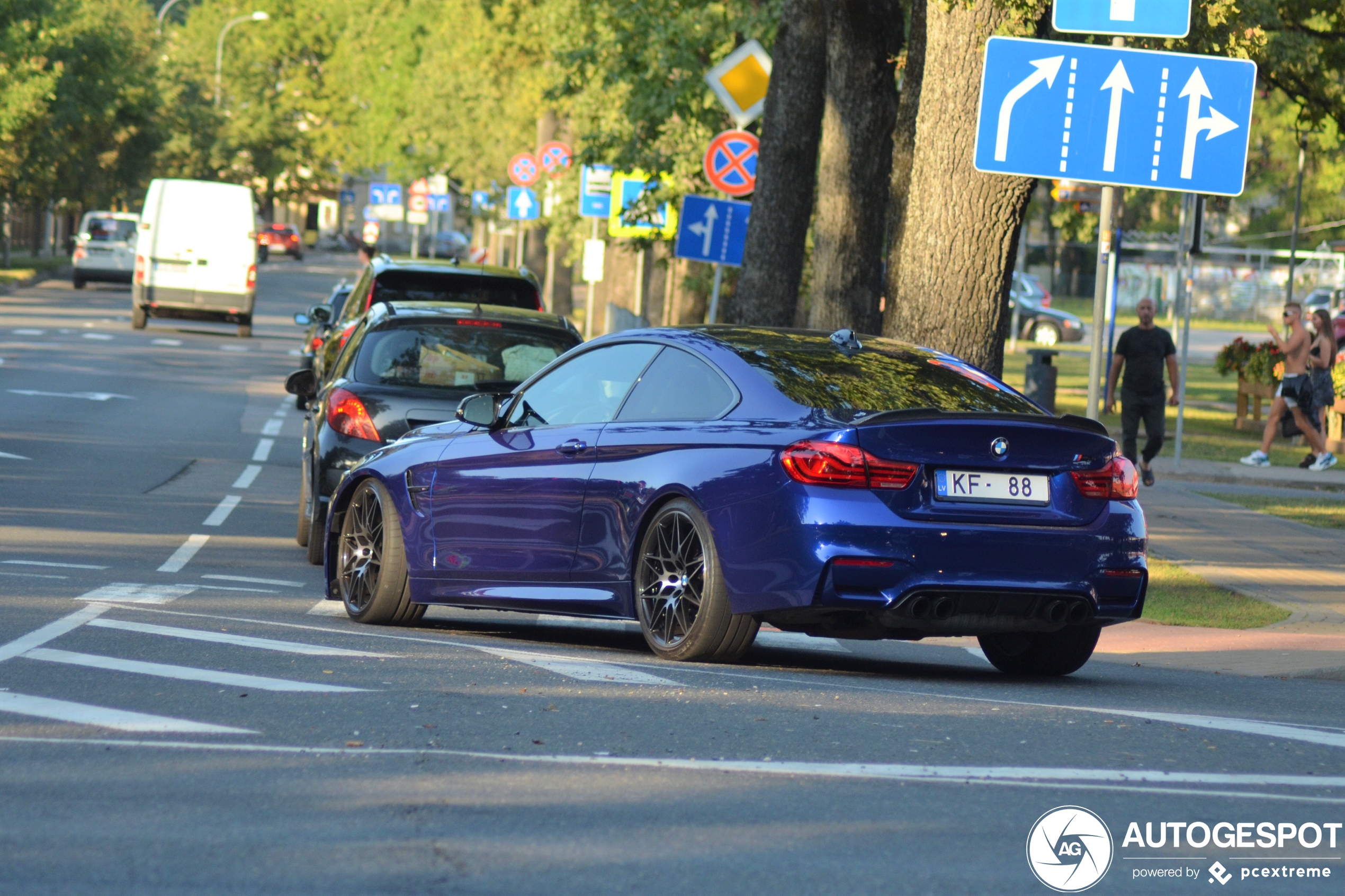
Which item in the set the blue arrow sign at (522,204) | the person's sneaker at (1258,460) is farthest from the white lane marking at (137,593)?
the blue arrow sign at (522,204)

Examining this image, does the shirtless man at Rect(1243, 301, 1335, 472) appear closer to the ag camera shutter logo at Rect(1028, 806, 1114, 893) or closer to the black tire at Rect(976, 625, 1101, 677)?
the black tire at Rect(976, 625, 1101, 677)

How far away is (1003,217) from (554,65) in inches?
1120

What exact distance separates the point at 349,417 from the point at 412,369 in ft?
1.55

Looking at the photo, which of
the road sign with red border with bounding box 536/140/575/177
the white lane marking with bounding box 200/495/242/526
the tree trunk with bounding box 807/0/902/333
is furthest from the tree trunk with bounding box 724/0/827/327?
the road sign with red border with bounding box 536/140/575/177

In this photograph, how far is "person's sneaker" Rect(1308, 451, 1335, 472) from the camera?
23453 mm

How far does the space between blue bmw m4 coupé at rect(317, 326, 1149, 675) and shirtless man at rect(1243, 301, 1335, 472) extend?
50.6 ft

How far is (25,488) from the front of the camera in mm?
15633

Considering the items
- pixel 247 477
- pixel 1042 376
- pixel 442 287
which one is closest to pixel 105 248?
pixel 1042 376

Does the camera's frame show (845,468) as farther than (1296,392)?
No

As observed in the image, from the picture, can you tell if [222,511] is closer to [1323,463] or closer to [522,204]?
[1323,463]

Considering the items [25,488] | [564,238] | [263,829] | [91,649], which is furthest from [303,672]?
[564,238]

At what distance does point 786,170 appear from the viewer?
20016 mm

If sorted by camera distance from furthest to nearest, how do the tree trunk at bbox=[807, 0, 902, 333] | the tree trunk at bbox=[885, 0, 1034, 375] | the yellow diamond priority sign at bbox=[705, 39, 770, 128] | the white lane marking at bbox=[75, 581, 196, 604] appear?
the yellow diamond priority sign at bbox=[705, 39, 770, 128] < the tree trunk at bbox=[807, 0, 902, 333] < the tree trunk at bbox=[885, 0, 1034, 375] < the white lane marking at bbox=[75, 581, 196, 604]

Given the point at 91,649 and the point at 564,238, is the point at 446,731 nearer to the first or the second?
the point at 91,649
